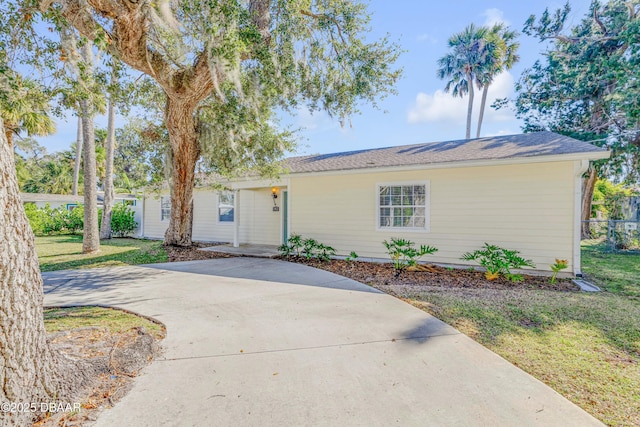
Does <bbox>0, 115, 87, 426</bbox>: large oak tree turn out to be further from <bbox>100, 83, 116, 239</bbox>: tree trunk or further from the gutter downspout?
<bbox>100, 83, 116, 239</bbox>: tree trunk

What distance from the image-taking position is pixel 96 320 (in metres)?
3.93

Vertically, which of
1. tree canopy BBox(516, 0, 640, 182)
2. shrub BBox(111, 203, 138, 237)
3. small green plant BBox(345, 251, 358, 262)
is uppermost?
tree canopy BBox(516, 0, 640, 182)

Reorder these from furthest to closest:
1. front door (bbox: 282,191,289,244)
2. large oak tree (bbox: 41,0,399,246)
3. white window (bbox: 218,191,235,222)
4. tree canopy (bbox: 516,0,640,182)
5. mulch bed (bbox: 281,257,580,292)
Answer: white window (bbox: 218,191,235,222)
tree canopy (bbox: 516,0,640,182)
front door (bbox: 282,191,289,244)
mulch bed (bbox: 281,257,580,292)
large oak tree (bbox: 41,0,399,246)

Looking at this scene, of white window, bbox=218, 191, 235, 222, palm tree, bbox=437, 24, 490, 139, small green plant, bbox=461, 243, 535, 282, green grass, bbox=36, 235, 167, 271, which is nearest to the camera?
small green plant, bbox=461, 243, 535, 282

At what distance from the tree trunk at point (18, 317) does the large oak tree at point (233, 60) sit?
15.9 feet

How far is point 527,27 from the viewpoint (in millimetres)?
14758

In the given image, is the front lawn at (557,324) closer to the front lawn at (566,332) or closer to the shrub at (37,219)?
the front lawn at (566,332)

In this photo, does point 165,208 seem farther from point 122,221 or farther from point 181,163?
point 181,163

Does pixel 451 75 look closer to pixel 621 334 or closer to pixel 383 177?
pixel 383 177

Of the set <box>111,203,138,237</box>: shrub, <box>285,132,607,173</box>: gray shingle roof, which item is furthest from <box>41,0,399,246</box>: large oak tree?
<box>111,203,138,237</box>: shrub

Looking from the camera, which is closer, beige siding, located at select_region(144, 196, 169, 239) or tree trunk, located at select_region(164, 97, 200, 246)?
tree trunk, located at select_region(164, 97, 200, 246)

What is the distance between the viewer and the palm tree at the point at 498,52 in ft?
66.1

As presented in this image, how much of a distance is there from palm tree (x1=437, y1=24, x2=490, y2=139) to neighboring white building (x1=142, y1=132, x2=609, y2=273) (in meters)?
14.8

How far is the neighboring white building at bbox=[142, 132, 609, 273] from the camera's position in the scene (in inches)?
271
